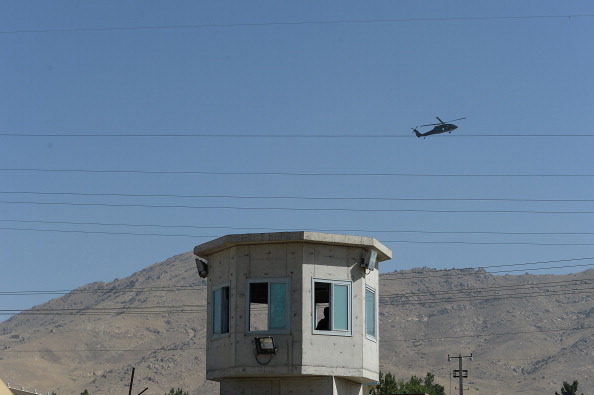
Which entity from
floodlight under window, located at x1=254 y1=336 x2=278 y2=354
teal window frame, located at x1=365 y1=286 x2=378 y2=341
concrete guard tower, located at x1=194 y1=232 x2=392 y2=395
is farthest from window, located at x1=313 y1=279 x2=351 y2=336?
floodlight under window, located at x1=254 y1=336 x2=278 y2=354

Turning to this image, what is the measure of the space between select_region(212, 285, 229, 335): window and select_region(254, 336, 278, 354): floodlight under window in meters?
1.34

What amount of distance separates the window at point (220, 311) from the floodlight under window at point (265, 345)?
134cm

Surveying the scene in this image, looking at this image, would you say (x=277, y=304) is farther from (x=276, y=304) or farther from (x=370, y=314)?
(x=370, y=314)

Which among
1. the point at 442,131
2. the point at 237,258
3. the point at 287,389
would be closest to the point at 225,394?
the point at 287,389

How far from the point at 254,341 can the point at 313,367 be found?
1.63 meters

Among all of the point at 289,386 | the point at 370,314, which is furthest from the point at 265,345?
the point at 370,314

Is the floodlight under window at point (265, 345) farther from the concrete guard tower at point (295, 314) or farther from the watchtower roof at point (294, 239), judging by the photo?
the watchtower roof at point (294, 239)

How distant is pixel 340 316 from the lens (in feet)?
87.8

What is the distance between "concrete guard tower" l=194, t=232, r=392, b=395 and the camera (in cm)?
2631

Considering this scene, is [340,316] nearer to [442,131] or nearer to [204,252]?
[204,252]

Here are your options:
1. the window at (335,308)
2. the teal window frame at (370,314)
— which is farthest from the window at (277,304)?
the teal window frame at (370,314)

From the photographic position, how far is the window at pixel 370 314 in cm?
2775

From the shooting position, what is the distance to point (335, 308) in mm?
26719

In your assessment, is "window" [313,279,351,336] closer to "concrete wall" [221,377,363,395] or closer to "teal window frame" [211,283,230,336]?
"concrete wall" [221,377,363,395]
